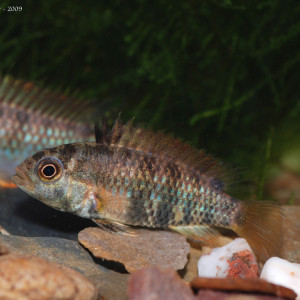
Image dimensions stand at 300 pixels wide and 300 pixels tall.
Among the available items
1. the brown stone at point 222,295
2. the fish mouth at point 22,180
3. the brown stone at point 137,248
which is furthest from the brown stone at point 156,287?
the fish mouth at point 22,180

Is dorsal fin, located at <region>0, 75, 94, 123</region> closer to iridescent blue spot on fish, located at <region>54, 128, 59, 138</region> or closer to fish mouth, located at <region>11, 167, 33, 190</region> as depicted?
iridescent blue spot on fish, located at <region>54, 128, 59, 138</region>

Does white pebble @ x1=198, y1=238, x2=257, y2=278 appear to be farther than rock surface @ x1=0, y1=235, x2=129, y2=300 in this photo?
Yes

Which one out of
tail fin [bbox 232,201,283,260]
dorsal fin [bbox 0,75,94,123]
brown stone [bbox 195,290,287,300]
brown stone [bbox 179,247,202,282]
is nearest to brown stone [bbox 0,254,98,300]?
brown stone [bbox 195,290,287,300]

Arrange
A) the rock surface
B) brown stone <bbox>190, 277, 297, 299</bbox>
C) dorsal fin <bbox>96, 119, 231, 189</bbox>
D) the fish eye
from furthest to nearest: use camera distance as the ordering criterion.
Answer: dorsal fin <bbox>96, 119, 231, 189</bbox> < the fish eye < the rock surface < brown stone <bbox>190, 277, 297, 299</bbox>

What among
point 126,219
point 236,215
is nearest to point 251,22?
point 236,215

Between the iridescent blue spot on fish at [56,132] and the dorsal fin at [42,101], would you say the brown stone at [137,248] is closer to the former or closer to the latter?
the iridescent blue spot on fish at [56,132]
